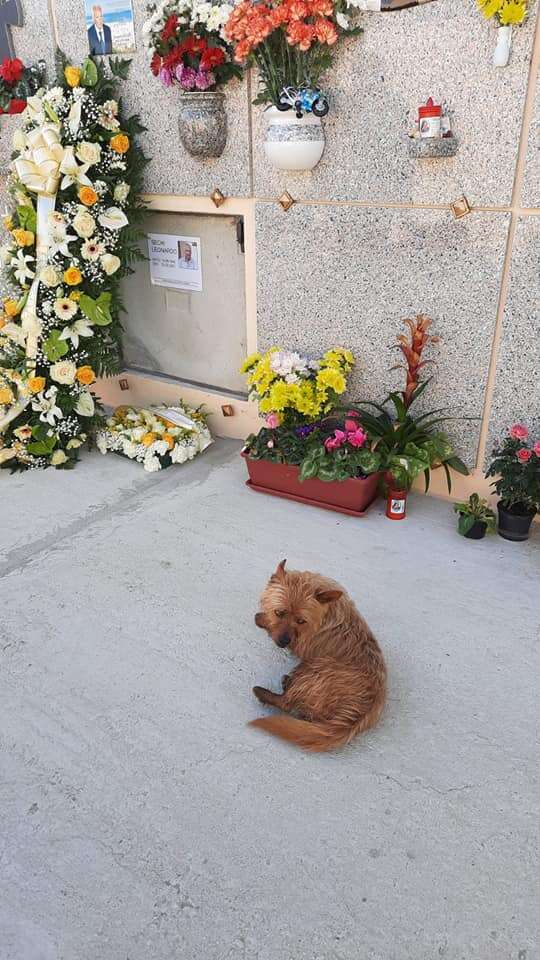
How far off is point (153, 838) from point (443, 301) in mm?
2692

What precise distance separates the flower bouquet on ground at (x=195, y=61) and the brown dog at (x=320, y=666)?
267 centimetres

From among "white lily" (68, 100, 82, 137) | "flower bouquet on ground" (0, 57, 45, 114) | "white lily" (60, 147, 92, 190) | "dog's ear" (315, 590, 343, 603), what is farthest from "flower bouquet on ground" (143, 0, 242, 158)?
"dog's ear" (315, 590, 343, 603)

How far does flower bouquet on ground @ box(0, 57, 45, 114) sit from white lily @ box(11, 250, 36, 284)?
124cm

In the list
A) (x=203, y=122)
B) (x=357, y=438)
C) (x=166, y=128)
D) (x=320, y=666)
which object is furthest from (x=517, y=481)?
(x=166, y=128)

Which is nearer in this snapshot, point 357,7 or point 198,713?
point 198,713

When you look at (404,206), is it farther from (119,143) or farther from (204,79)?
(119,143)

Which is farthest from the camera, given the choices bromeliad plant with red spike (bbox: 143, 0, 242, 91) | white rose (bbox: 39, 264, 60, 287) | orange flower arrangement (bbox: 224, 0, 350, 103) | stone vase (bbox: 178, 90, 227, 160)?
white rose (bbox: 39, 264, 60, 287)

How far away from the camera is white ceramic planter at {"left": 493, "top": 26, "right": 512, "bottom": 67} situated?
9.23 ft

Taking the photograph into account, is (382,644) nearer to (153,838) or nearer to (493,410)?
(153,838)

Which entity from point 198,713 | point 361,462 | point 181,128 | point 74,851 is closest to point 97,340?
point 181,128

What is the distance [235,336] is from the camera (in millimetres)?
4387

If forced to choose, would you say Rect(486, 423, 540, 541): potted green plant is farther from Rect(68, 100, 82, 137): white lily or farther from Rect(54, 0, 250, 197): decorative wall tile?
Rect(68, 100, 82, 137): white lily

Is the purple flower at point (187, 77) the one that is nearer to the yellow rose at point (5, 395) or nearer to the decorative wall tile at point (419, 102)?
the decorative wall tile at point (419, 102)

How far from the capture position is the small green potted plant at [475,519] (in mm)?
3324
